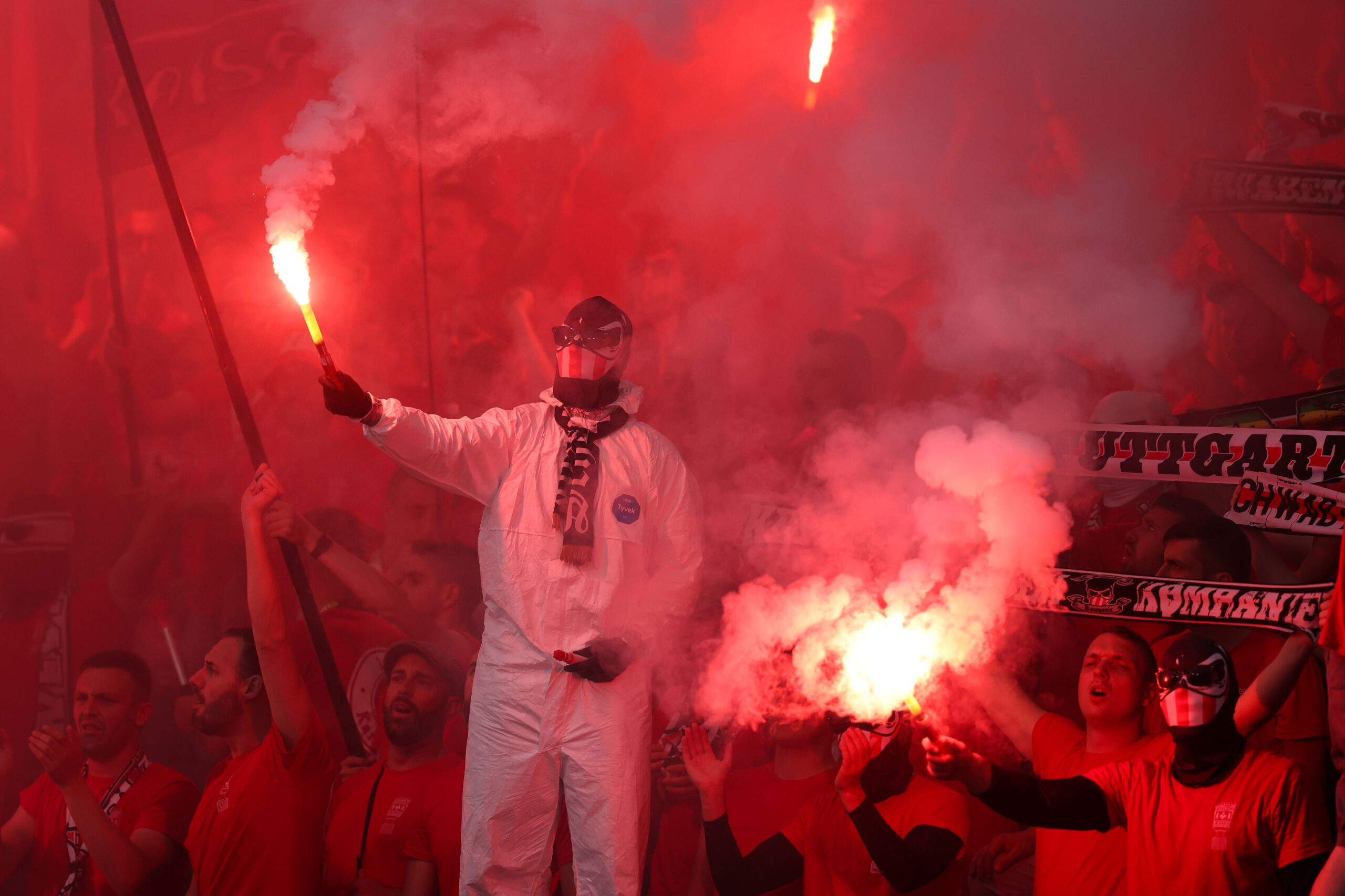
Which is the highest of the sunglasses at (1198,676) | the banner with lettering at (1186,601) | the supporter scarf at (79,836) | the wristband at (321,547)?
the wristband at (321,547)

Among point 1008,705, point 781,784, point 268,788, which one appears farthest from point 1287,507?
point 268,788

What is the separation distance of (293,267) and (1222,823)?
127 inches

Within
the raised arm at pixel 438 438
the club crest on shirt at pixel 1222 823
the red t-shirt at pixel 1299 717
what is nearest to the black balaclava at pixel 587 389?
the raised arm at pixel 438 438

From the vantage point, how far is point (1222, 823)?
2.80m

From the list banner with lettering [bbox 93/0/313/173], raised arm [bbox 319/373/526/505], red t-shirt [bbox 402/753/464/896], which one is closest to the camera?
raised arm [bbox 319/373/526/505]

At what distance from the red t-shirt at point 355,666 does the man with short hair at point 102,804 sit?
1.82 ft

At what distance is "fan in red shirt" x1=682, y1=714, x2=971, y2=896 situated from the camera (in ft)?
9.36

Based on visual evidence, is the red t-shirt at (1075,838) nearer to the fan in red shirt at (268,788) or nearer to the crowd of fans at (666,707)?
the crowd of fans at (666,707)

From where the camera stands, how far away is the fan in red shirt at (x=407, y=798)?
10.7ft

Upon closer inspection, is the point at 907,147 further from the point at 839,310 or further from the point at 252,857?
the point at 252,857

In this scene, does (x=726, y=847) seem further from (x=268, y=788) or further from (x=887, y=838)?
(x=268, y=788)

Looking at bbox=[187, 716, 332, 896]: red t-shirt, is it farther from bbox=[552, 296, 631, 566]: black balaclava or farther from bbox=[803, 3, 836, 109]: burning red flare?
bbox=[803, 3, 836, 109]: burning red flare

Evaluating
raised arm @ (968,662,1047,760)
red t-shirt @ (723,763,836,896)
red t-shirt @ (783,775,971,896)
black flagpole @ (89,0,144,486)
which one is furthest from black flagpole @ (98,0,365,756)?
raised arm @ (968,662,1047,760)

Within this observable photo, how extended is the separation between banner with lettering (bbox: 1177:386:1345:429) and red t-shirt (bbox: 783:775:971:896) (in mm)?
1493
